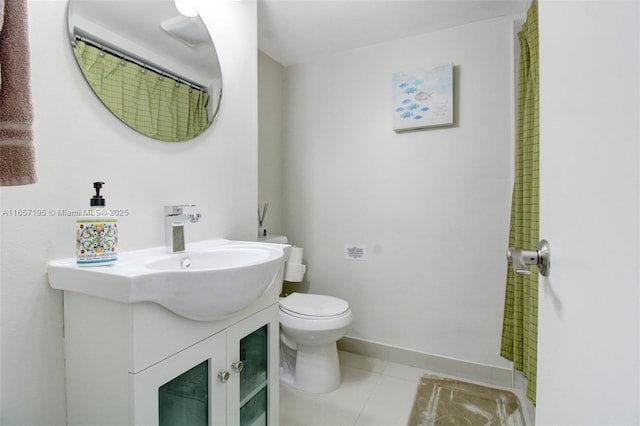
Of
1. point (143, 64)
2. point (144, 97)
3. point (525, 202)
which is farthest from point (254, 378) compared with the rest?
point (525, 202)

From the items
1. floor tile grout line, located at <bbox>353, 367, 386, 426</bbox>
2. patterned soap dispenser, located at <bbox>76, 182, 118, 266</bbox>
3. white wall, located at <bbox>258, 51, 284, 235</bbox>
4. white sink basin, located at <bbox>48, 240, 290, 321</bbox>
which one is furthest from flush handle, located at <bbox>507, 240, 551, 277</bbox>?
white wall, located at <bbox>258, 51, 284, 235</bbox>

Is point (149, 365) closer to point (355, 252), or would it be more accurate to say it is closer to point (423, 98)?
point (355, 252)

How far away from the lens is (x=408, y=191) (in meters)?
2.08

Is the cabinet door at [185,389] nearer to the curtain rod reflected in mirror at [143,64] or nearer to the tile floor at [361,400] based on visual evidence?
the tile floor at [361,400]

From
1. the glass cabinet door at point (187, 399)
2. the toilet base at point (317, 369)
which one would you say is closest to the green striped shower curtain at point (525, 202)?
the toilet base at point (317, 369)

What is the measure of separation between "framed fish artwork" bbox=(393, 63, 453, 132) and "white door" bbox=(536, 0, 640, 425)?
4.58ft

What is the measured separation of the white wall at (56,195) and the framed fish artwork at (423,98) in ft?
4.53

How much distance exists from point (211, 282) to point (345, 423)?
1.22 meters

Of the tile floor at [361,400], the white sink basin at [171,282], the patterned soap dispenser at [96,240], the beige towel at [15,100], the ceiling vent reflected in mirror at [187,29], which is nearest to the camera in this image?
the beige towel at [15,100]

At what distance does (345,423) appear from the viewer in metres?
1.53

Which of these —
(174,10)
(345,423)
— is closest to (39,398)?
(345,423)

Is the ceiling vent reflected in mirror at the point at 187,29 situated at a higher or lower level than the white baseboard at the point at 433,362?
higher

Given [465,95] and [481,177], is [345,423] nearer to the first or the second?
[481,177]

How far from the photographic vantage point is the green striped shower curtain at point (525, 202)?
4.25 ft
